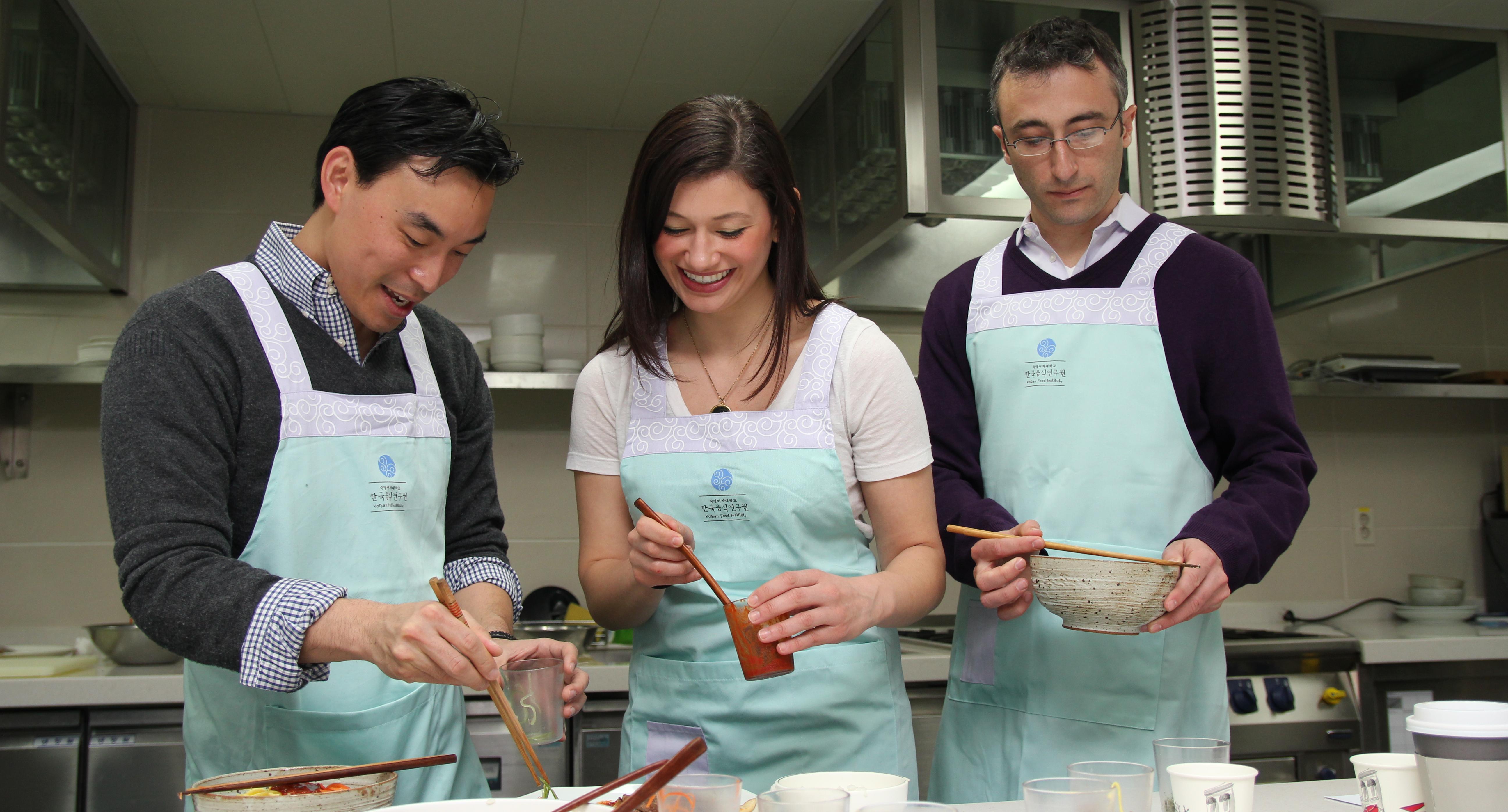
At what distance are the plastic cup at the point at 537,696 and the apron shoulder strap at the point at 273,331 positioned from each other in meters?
0.48

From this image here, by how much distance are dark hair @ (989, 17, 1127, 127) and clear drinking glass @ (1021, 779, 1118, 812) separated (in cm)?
116

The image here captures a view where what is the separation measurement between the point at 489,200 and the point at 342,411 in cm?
33

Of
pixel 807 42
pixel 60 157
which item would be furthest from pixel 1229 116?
pixel 60 157

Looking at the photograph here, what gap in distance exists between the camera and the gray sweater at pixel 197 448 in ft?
3.85

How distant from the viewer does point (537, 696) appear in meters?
1.16

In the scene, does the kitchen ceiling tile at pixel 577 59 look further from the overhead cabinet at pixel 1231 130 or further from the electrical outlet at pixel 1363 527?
the electrical outlet at pixel 1363 527

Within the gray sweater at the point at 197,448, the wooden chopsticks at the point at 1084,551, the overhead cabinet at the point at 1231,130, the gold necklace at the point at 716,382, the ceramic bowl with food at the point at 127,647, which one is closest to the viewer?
the gray sweater at the point at 197,448

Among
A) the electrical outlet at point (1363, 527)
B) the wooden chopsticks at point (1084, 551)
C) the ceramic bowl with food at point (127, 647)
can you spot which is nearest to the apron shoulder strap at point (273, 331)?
the wooden chopsticks at point (1084, 551)

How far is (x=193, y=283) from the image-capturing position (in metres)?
1.37

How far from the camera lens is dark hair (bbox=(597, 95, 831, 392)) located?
5.03ft

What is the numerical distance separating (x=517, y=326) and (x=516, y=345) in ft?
0.19

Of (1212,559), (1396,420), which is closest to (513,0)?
(1212,559)

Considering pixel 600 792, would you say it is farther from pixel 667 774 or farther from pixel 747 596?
pixel 747 596

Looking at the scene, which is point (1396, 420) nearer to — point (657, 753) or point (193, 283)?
point (657, 753)
